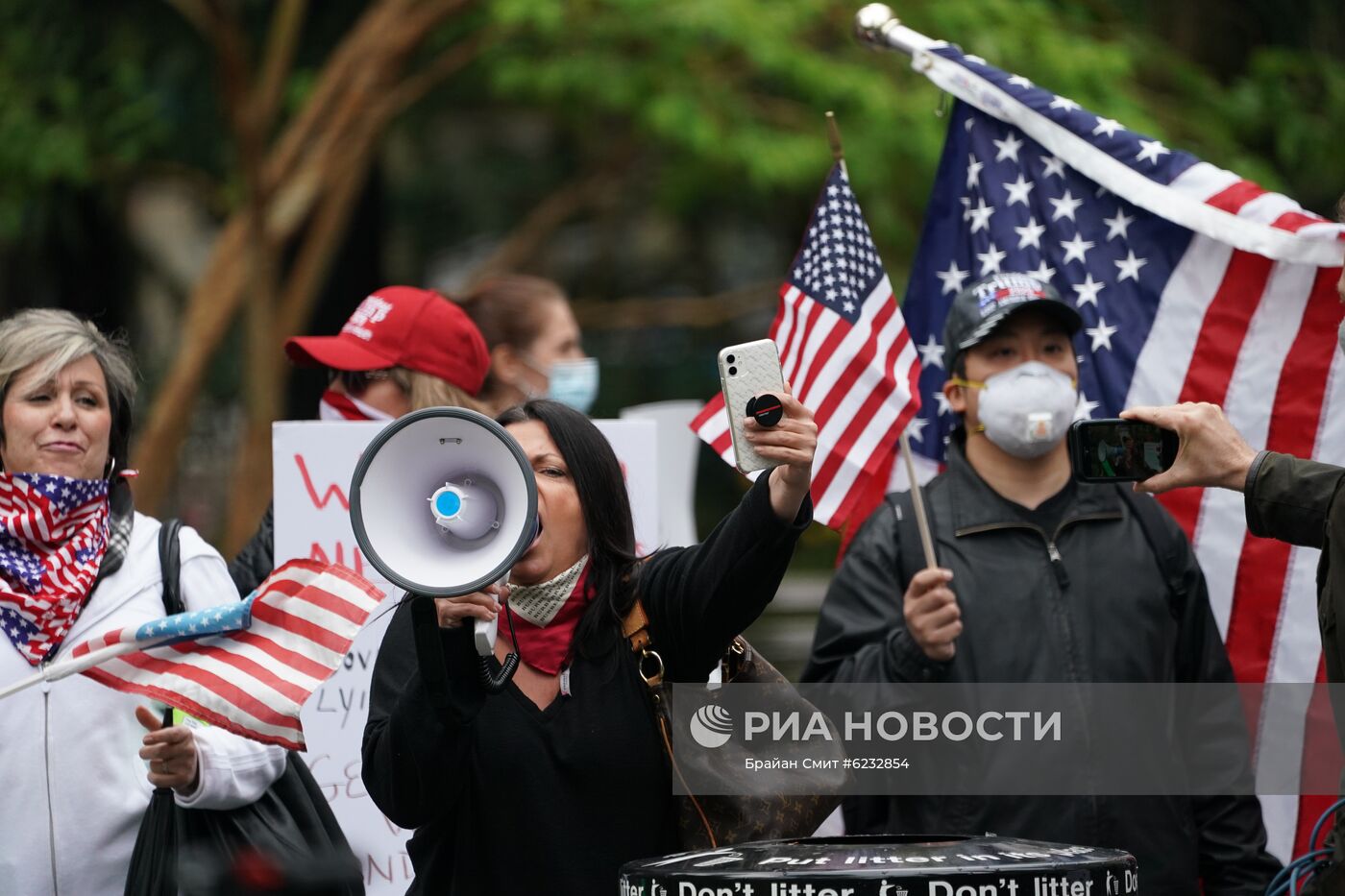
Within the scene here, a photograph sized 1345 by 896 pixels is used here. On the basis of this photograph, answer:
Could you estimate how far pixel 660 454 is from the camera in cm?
622

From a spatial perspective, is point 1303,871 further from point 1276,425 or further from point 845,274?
point 845,274

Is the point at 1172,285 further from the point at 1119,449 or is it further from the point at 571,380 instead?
the point at 571,380

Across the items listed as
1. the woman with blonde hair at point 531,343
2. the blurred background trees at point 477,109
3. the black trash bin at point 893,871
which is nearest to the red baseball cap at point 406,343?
the woman with blonde hair at point 531,343

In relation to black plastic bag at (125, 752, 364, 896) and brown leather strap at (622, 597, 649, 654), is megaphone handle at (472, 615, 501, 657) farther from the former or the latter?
black plastic bag at (125, 752, 364, 896)

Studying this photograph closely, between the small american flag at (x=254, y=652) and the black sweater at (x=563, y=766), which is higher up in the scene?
the small american flag at (x=254, y=652)

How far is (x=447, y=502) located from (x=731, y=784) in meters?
0.73

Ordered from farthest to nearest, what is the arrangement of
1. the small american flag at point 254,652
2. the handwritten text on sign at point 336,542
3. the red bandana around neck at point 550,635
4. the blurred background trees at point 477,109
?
the blurred background trees at point 477,109 < the handwritten text on sign at point 336,542 < the small american flag at point 254,652 < the red bandana around neck at point 550,635

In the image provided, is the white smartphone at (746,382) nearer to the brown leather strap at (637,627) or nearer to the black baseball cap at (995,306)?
the brown leather strap at (637,627)

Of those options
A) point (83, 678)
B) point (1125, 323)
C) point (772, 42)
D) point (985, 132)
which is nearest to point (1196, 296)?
point (1125, 323)

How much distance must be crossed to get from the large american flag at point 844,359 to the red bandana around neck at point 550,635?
112 centimetres

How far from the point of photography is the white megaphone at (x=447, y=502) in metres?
2.98

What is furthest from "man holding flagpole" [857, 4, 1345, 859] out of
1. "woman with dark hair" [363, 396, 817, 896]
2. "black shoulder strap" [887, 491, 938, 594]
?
"woman with dark hair" [363, 396, 817, 896]

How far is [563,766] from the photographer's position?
321cm

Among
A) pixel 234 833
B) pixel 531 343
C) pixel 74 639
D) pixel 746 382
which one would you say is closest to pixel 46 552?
pixel 74 639
